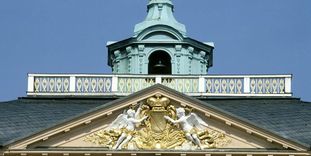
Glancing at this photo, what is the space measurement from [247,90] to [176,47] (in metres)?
4.89

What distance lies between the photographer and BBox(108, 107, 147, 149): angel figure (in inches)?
2409

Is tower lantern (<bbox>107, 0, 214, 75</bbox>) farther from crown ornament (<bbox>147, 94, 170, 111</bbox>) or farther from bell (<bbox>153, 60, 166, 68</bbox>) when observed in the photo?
crown ornament (<bbox>147, 94, 170, 111</bbox>)

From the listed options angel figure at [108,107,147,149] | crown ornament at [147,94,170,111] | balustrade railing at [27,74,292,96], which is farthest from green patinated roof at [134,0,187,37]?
angel figure at [108,107,147,149]

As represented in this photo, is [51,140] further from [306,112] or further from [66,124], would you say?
[306,112]

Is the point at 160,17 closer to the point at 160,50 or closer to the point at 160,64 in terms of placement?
the point at 160,50

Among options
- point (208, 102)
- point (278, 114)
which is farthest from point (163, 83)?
point (278, 114)

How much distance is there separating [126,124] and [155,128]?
3.43ft

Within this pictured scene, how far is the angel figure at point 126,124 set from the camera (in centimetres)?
6119

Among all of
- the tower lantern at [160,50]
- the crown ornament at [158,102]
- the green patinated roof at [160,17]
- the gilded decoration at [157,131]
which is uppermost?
the green patinated roof at [160,17]

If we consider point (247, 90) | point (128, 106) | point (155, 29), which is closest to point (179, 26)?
point (155, 29)

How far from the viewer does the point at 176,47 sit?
235 feet

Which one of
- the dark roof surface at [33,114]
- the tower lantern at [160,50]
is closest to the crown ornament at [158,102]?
the dark roof surface at [33,114]

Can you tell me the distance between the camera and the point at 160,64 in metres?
72.6

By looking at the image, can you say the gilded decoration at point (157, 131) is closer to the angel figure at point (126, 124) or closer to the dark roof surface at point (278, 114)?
the angel figure at point (126, 124)
